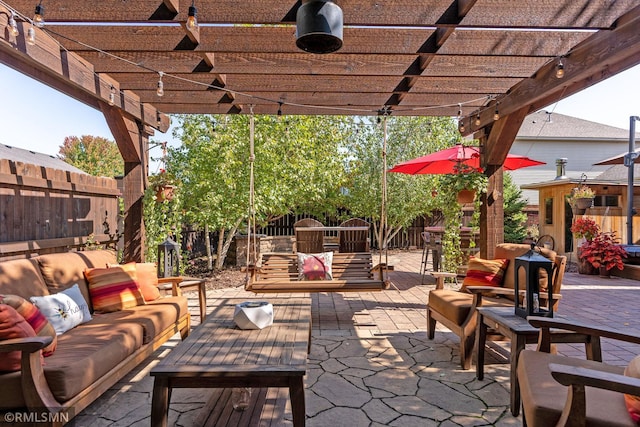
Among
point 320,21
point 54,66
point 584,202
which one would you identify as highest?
point 54,66

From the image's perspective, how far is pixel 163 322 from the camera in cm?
322

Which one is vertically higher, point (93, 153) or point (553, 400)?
point (93, 153)

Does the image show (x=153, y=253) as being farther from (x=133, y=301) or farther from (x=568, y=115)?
(x=568, y=115)

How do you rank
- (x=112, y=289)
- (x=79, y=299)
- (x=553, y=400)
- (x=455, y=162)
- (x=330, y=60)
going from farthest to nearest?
(x=455, y=162) < (x=330, y=60) < (x=112, y=289) < (x=79, y=299) < (x=553, y=400)

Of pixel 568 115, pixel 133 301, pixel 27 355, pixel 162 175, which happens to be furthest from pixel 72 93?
pixel 568 115

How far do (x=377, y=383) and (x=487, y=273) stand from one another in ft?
5.62

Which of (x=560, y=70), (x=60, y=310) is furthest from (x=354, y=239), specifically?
(x=60, y=310)

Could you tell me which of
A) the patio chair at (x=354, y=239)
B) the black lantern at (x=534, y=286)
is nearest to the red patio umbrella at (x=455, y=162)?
the patio chair at (x=354, y=239)

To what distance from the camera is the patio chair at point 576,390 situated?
147cm

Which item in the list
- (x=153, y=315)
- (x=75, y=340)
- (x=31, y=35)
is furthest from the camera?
(x=153, y=315)

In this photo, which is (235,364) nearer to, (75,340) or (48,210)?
(75,340)

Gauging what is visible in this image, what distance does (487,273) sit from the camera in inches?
156

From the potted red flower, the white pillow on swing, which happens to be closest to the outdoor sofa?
the white pillow on swing

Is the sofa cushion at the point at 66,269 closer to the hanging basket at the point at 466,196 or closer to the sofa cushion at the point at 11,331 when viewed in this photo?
the sofa cushion at the point at 11,331
